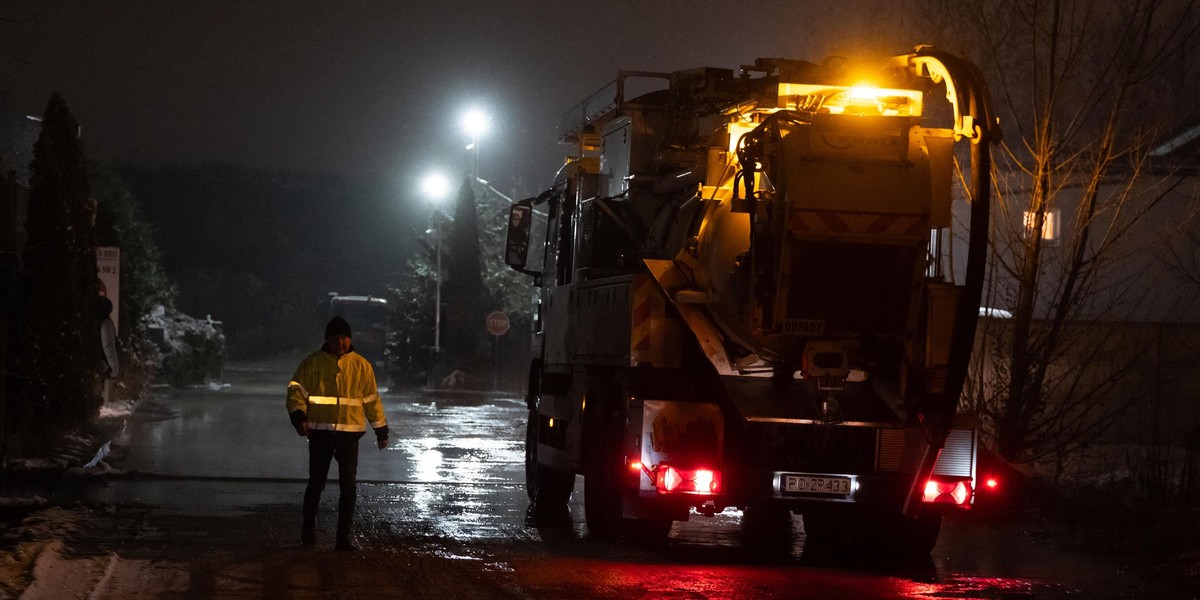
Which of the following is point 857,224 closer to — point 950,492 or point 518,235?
point 950,492

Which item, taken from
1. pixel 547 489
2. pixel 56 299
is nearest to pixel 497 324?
pixel 56 299

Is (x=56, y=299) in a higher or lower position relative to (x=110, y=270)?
lower

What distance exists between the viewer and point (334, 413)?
10281mm

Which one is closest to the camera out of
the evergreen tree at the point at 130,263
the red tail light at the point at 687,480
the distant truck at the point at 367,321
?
the red tail light at the point at 687,480

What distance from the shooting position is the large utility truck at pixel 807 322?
30.4 ft

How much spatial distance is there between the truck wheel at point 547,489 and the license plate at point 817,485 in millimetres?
3678

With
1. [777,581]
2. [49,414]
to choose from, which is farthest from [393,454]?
[777,581]

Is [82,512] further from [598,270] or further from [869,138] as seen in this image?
[869,138]

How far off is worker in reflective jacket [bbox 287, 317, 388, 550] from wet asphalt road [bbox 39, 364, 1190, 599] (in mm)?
383

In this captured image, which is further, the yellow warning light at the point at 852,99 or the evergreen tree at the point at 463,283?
the evergreen tree at the point at 463,283

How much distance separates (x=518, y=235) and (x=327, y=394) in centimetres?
522

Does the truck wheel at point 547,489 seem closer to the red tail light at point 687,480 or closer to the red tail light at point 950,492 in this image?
the red tail light at point 687,480

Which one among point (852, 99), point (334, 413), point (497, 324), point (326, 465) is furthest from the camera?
point (497, 324)

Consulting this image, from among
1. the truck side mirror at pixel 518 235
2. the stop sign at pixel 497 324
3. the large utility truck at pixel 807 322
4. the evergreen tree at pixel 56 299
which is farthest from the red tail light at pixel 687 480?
the stop sign at pixel 497 324
